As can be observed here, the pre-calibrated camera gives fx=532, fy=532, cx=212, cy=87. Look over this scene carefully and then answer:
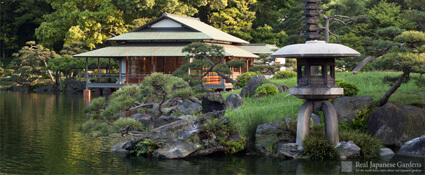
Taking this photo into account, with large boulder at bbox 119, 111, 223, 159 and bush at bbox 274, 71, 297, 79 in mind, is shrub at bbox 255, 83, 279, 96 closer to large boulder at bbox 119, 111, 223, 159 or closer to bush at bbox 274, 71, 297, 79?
large boulder at bbox 119, 111, 223, 159

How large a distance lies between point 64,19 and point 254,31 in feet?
62.2

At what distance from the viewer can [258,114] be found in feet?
56.0

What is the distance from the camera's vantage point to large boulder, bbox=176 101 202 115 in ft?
72.9

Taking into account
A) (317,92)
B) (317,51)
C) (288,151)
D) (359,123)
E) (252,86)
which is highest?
(317,51)

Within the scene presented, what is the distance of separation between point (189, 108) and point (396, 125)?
32.0 ft

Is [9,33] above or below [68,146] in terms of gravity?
above

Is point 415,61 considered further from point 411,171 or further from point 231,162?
point 231,162

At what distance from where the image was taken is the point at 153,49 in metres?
38.7

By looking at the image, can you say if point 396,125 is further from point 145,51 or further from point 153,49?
point 153,49

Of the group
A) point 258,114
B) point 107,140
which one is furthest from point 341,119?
point 107,140

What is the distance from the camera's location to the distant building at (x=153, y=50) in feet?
126

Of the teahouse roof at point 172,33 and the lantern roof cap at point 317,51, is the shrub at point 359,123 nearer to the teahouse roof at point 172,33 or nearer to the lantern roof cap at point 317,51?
the lantern roof cap at point 317,51

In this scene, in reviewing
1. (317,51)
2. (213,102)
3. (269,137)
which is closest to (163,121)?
(213,102)

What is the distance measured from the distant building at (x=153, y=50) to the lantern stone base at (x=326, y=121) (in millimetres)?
22764
